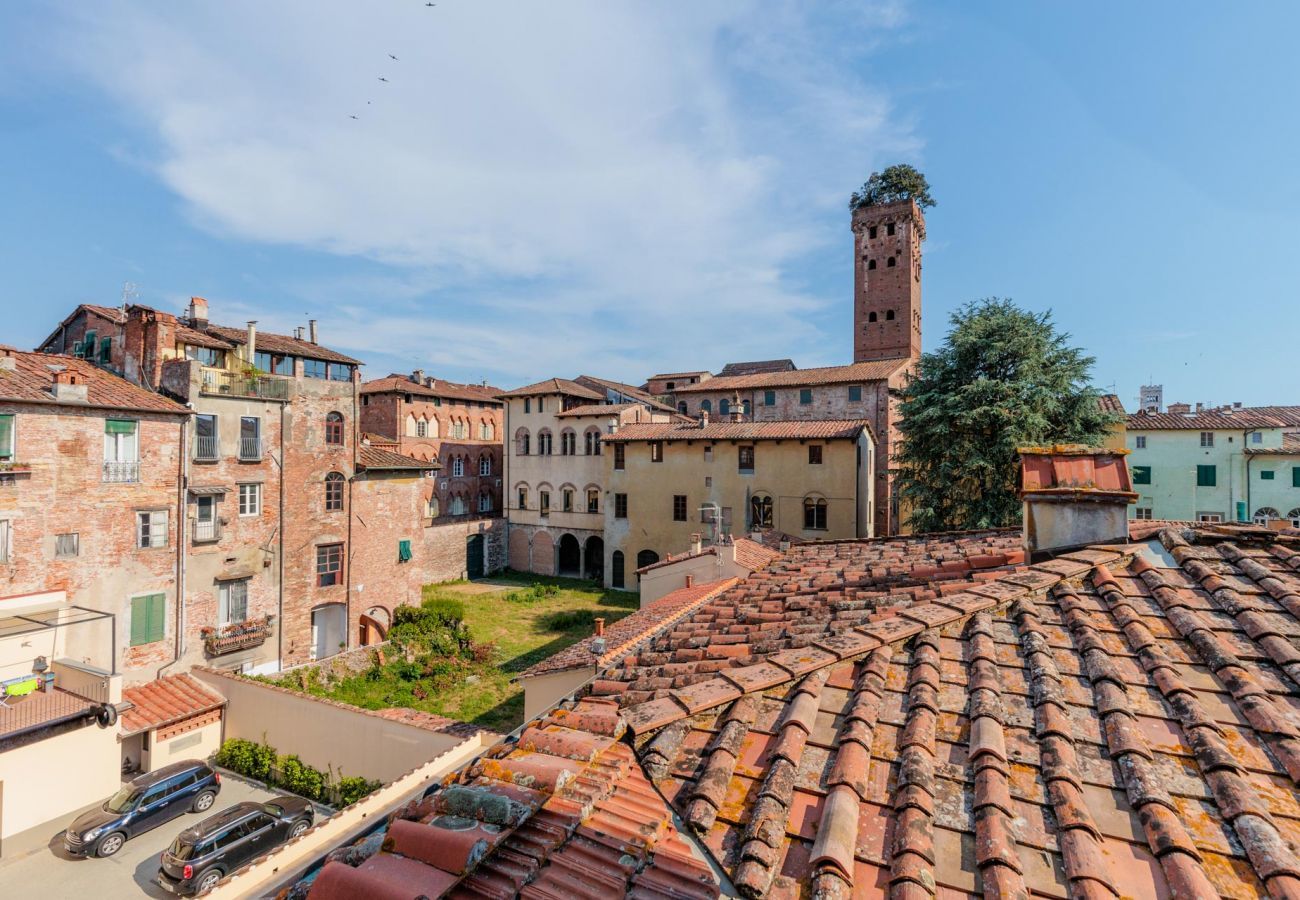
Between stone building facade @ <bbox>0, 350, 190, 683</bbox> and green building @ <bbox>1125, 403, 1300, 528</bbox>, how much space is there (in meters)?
43.8

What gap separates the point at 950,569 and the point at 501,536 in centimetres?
3682

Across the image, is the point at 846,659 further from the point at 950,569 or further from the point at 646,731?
the point at 950,569

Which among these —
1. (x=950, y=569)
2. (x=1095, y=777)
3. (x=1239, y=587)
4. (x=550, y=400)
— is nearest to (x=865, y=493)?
(x=550, y=400)

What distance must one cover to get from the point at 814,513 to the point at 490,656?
16.1 metres

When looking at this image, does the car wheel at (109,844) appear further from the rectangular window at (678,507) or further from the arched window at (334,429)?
the rectangular window at (678,507)

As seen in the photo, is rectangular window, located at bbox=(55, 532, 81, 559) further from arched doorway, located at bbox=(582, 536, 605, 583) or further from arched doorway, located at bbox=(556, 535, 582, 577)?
arched doorway, located at bbox=(556, 535, 582, 577)

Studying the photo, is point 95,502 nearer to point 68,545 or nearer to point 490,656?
point 68,545

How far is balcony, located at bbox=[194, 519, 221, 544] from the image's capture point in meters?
19.8

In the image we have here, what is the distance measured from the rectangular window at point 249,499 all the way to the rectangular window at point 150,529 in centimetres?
234

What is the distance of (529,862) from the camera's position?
2658mm

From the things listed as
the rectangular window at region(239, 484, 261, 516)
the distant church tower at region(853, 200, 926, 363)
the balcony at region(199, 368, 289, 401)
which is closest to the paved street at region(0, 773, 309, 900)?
the rectangular window at region(239, 484, 261, 516)

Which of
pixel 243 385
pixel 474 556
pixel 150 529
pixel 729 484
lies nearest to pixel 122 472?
pixel 150 529

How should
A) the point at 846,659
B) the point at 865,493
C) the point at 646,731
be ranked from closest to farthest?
1. the point at 646,731
2. the point at 846,659
3. the point at 865,493

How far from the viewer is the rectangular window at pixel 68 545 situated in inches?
662
